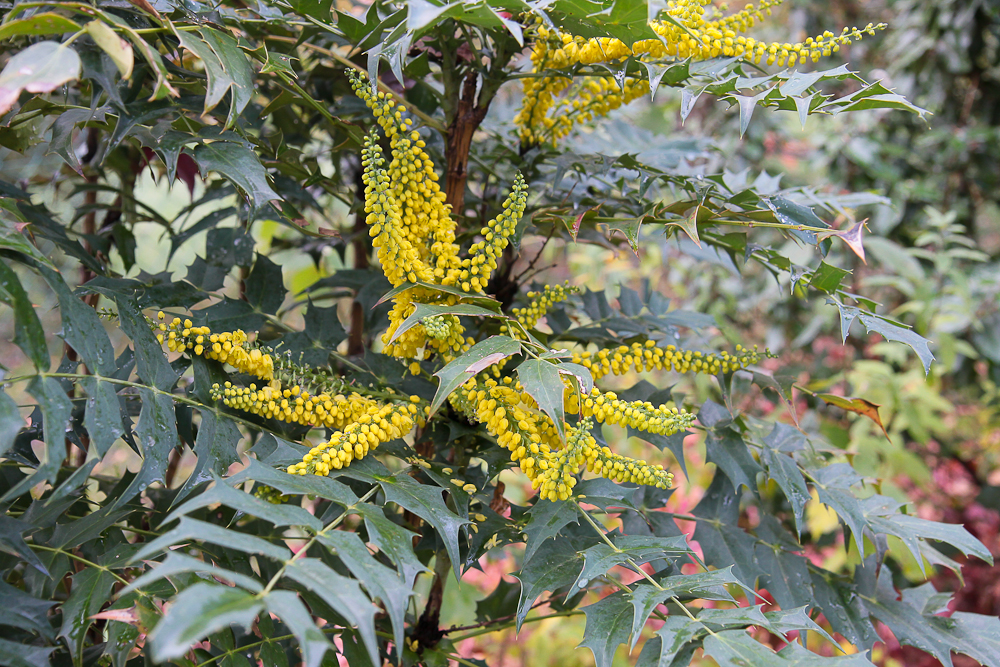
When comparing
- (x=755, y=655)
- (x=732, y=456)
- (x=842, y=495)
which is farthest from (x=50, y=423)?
(x=842, y=495)

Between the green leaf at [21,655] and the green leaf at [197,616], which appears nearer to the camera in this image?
the green leaf at [197,616]

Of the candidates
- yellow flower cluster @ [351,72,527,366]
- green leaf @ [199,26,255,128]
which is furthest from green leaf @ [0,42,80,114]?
yellow flower cluster @ [351,72,527,366]

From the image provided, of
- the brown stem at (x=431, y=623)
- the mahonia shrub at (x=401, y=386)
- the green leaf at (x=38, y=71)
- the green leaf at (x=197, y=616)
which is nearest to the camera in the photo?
the green leaf at (x=197, y=616)

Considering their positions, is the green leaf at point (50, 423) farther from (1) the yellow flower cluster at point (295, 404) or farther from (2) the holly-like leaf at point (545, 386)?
(2) the holly-like leaf at point (545, 386)

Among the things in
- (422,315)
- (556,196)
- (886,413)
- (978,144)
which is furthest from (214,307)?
A: (978,144)

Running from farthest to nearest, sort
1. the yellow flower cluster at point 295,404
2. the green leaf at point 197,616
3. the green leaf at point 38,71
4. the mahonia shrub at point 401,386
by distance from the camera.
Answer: the yellow flower cluster at point 295,404
the mahonia shrub at point 401,386
the green leaf at point 38,71
the green leaf at point 197,616

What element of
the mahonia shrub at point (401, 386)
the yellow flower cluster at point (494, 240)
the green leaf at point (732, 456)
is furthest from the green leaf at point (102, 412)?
the green leaf at point (732, 456)

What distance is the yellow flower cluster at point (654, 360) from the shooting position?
0.75 metres

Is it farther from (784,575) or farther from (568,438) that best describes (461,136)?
(784,575)

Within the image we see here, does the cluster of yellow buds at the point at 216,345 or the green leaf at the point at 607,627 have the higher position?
the cluster of yellow buds at the point at 216,345

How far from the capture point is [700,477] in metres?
2.96

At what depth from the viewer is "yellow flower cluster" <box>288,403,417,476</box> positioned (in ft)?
2.01

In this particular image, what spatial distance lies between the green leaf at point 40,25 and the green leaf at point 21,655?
523 millimetres

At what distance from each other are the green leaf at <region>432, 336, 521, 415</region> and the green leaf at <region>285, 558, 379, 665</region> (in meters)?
0.15
